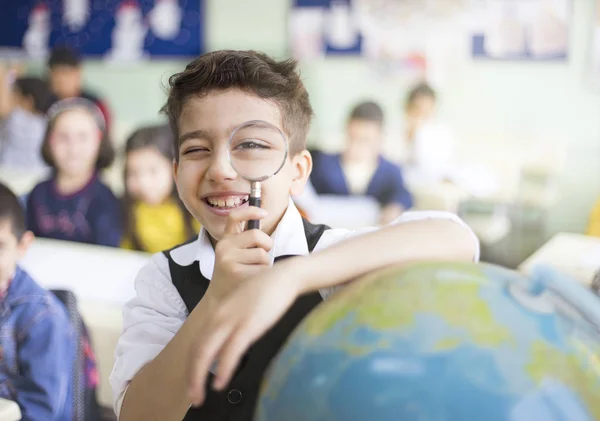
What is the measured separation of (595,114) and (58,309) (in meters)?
2.41

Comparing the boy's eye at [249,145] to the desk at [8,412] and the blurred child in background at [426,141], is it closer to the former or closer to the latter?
the desk at [8,412]

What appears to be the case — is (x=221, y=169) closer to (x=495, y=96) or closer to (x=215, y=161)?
(x=215, y=161)

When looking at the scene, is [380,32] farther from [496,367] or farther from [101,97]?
[496,367]

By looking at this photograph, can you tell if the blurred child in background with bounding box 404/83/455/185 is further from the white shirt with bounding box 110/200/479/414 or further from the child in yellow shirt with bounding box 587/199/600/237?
the white shirt with bounding box 110/200/479/414

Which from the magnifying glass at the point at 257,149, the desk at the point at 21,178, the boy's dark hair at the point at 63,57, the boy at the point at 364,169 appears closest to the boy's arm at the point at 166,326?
the magnifying glass at the point at 257,149

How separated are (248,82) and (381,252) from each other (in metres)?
0.43

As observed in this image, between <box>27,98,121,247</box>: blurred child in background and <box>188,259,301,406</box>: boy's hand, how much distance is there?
9.37 ft

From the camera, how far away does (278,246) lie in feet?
3.62

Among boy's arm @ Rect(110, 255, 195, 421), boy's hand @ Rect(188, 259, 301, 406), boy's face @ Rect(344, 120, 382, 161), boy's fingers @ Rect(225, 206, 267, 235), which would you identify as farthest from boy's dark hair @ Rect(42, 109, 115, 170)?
boy's hand @ Rect(188, 259, 301, 406)

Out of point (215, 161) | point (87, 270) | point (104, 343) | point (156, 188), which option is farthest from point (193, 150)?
point (156, 188)

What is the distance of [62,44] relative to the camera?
4.02 metres

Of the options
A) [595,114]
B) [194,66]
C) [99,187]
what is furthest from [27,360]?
[595,114]

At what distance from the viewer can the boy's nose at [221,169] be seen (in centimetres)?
101

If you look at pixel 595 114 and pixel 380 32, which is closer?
pixel 595 114
